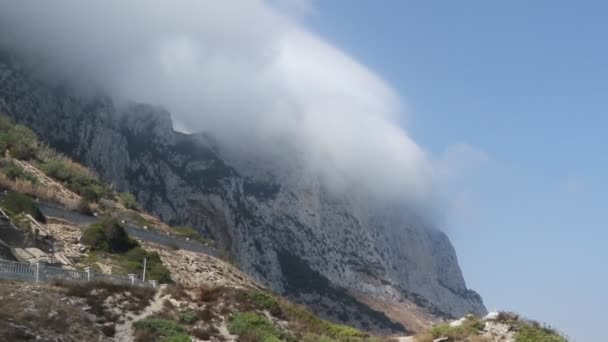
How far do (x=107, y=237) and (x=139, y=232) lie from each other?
695cm

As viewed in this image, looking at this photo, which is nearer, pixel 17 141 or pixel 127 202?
pixel 17 141

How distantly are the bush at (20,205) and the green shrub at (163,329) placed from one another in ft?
71.2

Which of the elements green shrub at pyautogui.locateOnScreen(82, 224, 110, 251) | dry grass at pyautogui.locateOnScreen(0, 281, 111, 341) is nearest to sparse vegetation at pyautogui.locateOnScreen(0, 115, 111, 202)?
green shrub at pyautogui.locateOnScreen(82, 224, 110, 251)

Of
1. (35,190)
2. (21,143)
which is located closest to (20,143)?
(21,143)

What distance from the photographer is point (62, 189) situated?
55.9 m

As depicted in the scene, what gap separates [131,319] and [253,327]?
14.5ft

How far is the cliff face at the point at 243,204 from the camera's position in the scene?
78.0m

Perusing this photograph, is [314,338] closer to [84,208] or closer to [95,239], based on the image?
[95,239]

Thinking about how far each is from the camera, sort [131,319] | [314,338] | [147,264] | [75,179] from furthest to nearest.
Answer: [75,179] → [147,264] → [314,338] → [131,319]

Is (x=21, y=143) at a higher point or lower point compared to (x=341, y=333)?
higher

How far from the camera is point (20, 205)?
4106 centimetres

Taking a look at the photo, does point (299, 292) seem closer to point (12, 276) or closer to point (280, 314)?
point (280, 314)

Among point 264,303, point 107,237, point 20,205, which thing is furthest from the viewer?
point 107,237

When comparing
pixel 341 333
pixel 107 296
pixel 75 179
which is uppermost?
pixel 75 179
